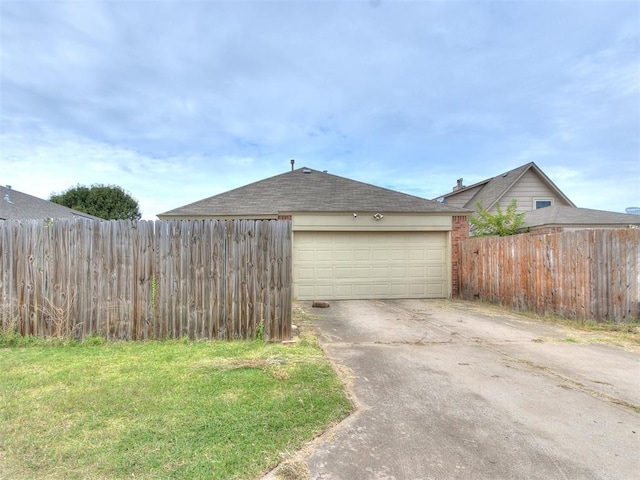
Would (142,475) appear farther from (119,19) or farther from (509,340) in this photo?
(119,19)

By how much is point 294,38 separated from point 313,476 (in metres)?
10.2

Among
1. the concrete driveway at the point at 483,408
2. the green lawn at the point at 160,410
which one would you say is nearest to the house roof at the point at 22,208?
the green lawn at the point at 160,410

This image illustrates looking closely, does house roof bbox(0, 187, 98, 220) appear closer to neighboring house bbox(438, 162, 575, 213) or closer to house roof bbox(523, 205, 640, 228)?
neighboring house bbox(438, 162, 575, 213)

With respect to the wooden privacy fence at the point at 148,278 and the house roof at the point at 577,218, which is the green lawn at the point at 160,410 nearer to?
the wooden privacy fence at the point at 148,278

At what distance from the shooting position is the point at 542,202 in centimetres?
1861

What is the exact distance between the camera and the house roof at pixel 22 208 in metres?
14.7

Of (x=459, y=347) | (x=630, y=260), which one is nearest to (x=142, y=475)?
(x=459, y=347)

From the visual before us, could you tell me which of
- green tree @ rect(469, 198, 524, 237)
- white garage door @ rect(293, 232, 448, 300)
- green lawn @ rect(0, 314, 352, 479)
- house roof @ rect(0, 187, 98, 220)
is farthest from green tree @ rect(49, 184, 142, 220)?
green lawn @ rect(0, 314, 352, 479)

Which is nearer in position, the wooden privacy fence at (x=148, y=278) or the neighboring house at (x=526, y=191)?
the wooden privacy fence at (x=148, y=278)

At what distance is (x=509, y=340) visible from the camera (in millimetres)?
5746

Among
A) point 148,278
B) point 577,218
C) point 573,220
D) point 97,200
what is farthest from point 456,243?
point 97,200

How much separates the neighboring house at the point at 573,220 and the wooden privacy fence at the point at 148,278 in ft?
42.2

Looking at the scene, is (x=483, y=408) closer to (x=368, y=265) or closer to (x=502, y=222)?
(x=368, y=265)

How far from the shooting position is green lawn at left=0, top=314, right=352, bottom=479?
2211 mm
